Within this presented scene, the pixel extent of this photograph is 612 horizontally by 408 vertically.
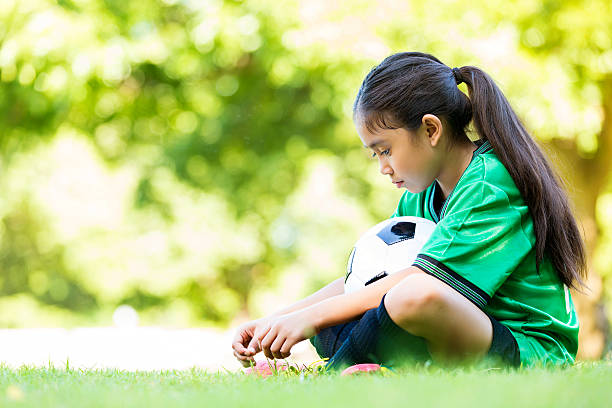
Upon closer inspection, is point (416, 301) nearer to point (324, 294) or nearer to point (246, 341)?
point (246, 341)

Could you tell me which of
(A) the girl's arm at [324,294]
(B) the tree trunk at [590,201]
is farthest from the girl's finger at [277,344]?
(B) the tree trunk at [590,201]

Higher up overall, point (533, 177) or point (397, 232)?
point (533, 177)

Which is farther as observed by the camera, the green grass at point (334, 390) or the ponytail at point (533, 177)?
the ponytail at point (533, 177)

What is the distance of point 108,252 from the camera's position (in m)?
15.7

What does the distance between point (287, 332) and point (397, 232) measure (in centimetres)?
73

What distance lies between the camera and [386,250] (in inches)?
126

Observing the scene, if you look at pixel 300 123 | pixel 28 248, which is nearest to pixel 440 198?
pixel 300 123

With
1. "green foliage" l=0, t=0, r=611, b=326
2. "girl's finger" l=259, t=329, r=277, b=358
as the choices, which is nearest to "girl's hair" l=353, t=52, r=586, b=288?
"girl's finger" l=259, t=329, r=277, b=358

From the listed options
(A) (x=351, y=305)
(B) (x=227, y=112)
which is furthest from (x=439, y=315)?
(B) (x=227, y=112)

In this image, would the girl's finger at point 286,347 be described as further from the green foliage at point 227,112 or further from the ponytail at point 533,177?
the green foliage at point 227,112

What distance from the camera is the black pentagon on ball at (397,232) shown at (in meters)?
3.23

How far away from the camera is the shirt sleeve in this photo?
270 cm

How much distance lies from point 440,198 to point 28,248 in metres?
19.9

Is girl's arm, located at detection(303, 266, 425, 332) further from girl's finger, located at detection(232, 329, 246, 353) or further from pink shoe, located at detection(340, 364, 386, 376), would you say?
girl's finger, located at detection(232, 329, 246, 353)
